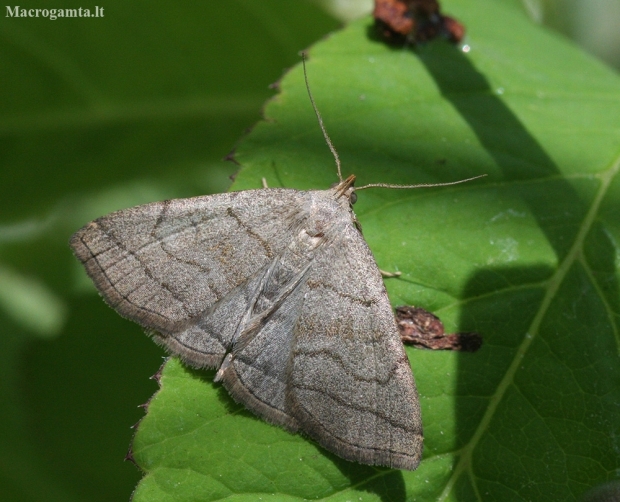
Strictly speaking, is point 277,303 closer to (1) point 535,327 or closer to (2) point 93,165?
(1) point 535,327

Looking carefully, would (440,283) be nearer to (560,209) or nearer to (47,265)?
(560,209)

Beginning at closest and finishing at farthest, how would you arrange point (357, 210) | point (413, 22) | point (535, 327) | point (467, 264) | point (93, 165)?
point (535, 327), point (467, 264), point (357, 210), point (413, 22), point (93, 165)

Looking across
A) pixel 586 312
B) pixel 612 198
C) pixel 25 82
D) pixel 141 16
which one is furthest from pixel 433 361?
pixel 25 82

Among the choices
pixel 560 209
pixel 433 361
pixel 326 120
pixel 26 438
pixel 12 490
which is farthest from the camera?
pixel 26 438

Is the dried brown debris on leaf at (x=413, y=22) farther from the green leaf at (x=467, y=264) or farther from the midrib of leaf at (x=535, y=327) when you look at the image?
the midrib of leaf at (x=535, y=327)

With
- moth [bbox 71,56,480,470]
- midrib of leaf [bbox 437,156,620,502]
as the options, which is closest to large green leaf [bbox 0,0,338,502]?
moth [bbox 71,56,480,470]

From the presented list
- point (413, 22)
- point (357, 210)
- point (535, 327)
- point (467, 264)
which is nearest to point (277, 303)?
point (357, 210)

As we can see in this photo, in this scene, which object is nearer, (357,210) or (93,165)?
(357,210)
